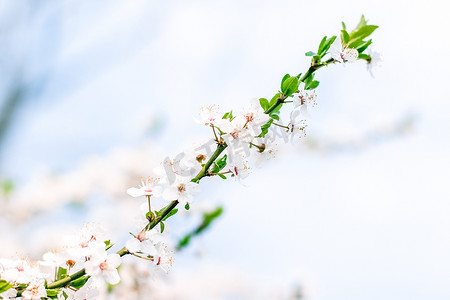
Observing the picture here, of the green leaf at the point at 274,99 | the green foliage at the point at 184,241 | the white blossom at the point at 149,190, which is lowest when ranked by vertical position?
the white blossom at the point at 149,190

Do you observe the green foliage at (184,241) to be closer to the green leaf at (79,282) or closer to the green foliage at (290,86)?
the green leaf at (79,282)

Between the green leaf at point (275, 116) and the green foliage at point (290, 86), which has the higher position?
the green foliage at point (290, 86)

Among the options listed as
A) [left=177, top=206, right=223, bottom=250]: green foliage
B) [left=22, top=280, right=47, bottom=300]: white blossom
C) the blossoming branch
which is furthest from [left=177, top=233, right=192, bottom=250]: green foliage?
[left=22, top=280, right=47, bottom=300]: white blossom

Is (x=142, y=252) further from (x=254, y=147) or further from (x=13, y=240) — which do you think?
(x=13, y=240)

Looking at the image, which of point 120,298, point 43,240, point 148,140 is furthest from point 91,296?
point 148,140

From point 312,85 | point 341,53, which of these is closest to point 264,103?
point 312,85

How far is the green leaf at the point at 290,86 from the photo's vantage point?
1.10m

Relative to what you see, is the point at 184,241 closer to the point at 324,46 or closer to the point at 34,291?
the point at 34,291

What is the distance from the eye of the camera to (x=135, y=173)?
6.07 meters

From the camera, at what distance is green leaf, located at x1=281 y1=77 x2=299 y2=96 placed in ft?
3.62

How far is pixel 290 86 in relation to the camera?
43.4 inches

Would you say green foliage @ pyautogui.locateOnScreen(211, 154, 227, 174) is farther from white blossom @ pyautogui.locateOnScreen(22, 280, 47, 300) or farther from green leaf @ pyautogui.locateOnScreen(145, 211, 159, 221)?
white blossom @ pyautogui.locateOnScreen(22, 280, 47, 300)

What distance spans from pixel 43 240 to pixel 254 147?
16.3 feet

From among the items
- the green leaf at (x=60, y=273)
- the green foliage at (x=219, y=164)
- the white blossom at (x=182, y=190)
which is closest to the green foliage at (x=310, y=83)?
the green foliage at (x=219, y=164)
